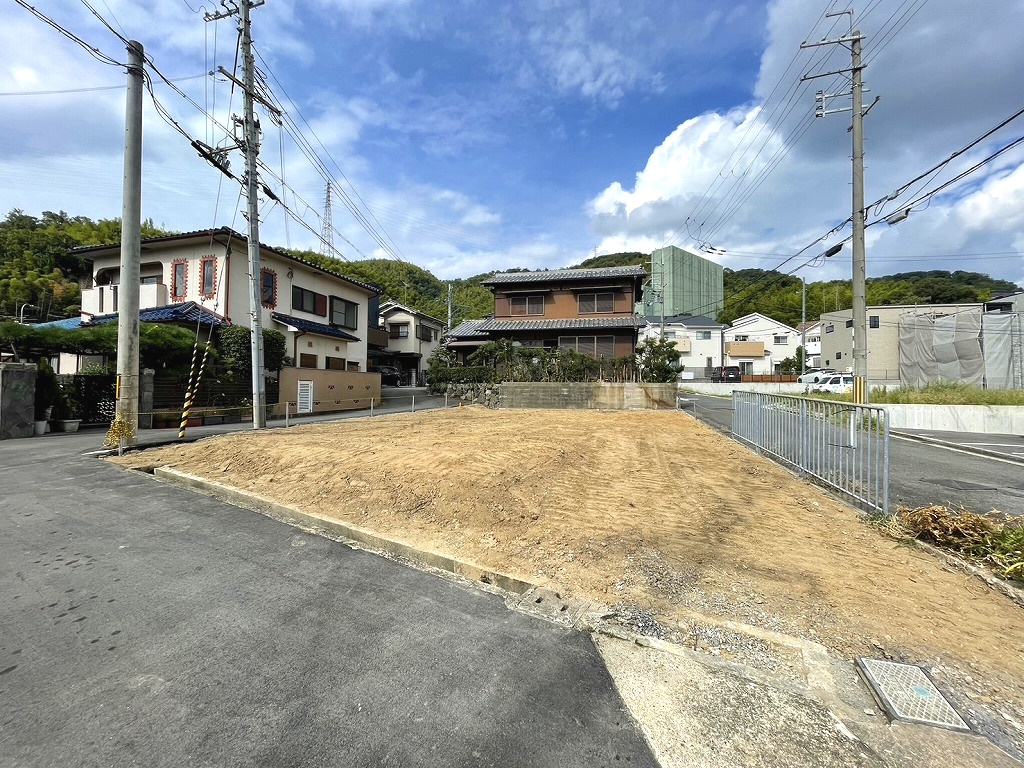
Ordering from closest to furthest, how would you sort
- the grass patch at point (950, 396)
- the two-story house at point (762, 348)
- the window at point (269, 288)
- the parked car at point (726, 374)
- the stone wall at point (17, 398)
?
the stone wall at point (17, 398)
the grass patch at point (950, 396)
the window at point (269, 288)
the parked car at point (726, 374)
the two-story house at point (762, 348)

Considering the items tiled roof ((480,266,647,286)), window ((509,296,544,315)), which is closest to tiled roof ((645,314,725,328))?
tiled roof ((480,266,647,286))

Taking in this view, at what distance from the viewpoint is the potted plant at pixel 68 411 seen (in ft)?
39.4

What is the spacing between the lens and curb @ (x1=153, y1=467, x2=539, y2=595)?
344 centimetres

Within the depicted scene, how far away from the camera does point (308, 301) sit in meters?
21.8

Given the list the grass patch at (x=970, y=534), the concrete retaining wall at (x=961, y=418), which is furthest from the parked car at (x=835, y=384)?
the grass patch at (x=970, y=534)

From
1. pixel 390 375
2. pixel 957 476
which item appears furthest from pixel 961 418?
pixel 390 375

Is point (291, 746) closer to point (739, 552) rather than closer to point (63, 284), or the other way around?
point (739, 552)

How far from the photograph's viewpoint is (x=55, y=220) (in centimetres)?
3647

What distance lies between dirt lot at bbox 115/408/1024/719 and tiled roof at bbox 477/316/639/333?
14716 mm

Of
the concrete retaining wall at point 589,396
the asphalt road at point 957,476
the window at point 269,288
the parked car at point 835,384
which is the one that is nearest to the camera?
the asphalt road at point 957,476

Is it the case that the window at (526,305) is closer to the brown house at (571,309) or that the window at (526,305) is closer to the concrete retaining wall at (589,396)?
the brown house at (571,309)

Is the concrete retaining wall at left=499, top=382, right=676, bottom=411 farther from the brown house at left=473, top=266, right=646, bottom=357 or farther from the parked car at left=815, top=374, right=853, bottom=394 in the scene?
the parked car at left=815, top=374, right=853, bottom=394

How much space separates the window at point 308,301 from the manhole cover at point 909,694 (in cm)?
2281

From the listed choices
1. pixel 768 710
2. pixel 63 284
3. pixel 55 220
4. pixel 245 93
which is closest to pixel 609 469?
pixel 768 710
